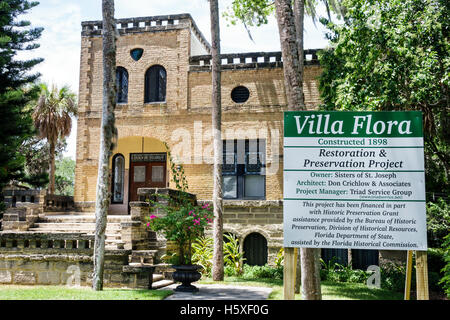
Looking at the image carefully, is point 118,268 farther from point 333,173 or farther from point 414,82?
point 414,82

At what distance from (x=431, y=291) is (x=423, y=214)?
9.91 m

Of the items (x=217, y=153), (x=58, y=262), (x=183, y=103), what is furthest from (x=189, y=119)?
(x=58, y=262)

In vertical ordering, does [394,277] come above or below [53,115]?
below

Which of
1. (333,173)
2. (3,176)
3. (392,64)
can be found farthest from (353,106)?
(3,176)

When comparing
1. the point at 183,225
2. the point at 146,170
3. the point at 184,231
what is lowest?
the point at 184,231

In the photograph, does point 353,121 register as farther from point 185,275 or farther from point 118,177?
point 118,177

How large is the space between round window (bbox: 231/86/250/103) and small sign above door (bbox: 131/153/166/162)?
4.06m

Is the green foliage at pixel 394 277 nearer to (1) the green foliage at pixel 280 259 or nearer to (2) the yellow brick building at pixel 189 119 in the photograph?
(1) the green foliage at pixel 280 259

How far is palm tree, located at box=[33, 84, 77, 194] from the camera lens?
23.3 m

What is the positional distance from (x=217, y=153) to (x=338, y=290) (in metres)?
5.12

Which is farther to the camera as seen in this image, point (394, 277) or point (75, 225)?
point (394, 277)

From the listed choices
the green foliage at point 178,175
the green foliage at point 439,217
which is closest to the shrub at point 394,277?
the green foliage at point 439,217

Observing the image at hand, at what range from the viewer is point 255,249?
56.6ft
